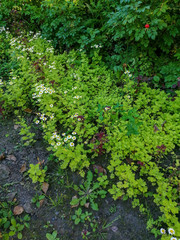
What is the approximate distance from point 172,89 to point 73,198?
256 centimetres

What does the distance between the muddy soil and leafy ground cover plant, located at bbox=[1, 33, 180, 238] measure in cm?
15

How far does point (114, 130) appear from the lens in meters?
2.52

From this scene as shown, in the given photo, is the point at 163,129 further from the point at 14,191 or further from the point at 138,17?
the point at 14,191

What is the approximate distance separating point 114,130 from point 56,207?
4.14 feet

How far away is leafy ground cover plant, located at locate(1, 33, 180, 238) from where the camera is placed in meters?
2.13

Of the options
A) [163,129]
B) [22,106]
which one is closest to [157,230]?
[163,129]

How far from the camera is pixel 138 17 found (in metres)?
2.72

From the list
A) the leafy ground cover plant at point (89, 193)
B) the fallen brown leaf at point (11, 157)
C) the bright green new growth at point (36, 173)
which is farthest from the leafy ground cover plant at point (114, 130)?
the fallen brown leaf at point (11, 157)

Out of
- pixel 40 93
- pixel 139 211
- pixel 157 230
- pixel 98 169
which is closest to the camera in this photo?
pixel 157 230

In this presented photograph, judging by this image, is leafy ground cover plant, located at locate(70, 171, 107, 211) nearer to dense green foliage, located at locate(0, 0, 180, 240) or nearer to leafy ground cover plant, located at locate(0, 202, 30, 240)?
dense green foliage, located at locate(0, 0, 180, 240)

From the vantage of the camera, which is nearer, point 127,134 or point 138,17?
point 127,134

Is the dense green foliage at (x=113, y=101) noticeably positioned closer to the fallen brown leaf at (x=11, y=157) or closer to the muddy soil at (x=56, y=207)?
the muddy soil at (x=56, y=207)

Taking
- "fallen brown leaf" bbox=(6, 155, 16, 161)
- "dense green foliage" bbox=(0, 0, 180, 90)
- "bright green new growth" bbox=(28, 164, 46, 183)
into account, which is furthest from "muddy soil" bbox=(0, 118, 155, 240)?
"dense green foliage" bbox=(0, 0, 180, 90)

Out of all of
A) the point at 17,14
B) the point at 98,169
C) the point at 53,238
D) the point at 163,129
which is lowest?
the point at 53,238
